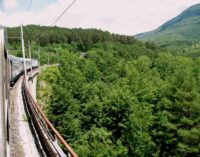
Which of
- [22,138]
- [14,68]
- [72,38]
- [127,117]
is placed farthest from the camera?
[72,38]

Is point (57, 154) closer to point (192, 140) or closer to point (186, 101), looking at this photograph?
point (192, 140)

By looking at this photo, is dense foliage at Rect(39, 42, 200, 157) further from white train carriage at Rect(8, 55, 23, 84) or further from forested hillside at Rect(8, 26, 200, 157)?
white train carriage at Rect(8, 55, 23, 84)

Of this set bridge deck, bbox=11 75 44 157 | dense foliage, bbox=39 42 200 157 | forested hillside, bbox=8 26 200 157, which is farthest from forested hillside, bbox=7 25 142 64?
bridge deck, bbox=11 75 44 157

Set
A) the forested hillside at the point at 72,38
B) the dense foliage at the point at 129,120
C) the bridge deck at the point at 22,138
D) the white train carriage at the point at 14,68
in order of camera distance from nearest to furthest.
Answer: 1. the bridge deck at the point at 22,138
2. the white train carriage at the point at 14,68
3. the dense foliage at the point at 129,120
4. the forested hillside at the point at 72,38

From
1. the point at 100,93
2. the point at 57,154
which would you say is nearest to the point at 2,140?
the point at 57,154

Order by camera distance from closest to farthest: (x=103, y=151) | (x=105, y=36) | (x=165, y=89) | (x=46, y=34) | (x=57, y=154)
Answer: (x=57, y=154)
(x=103, y=151)
(x=165, y=89)
(x=46, y=34)
(x=105, y=36)

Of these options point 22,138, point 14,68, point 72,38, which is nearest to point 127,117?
point 14,68

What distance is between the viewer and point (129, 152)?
125 feet

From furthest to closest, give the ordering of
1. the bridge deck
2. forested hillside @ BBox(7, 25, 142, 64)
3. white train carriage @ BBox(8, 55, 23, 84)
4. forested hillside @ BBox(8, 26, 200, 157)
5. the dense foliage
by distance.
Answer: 1. forested hillside @ BBox(7, 25, 142, 64)
2. forested hillside @ BBox(8, 26, 200, 157)
3. the dense foliage
4. white train carriage @ BBox(8, 55, 23, 84)
5. the bridge deck

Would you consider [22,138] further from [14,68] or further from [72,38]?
[72,38]

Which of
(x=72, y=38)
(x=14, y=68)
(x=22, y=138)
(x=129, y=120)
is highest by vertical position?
(x=72, y=38)

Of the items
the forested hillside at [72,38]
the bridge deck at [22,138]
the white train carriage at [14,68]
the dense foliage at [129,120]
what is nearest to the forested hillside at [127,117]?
the dense foliage at [129,120]

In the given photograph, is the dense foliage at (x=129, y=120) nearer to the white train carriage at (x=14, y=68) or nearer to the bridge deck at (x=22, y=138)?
the white train carriage at (x=14, y=68)

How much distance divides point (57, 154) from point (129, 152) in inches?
1144
